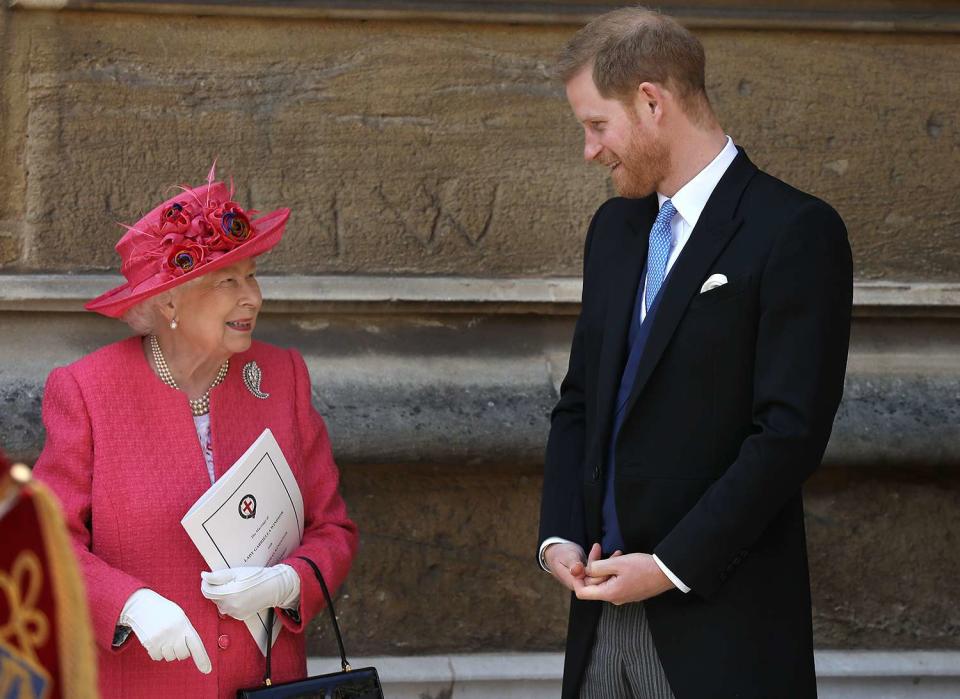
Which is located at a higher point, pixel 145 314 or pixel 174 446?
pixel 145 314

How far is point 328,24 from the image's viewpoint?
12.4 feet

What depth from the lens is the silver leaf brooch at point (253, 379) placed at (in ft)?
8.88

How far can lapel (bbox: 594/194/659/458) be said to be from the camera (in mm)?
2479

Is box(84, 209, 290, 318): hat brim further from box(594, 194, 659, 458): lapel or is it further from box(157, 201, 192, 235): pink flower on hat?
box(594, 194, 659, 458): lapel

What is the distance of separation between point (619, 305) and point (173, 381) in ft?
2.82

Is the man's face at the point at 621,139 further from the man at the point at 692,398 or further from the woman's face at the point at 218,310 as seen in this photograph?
the woman's face at the point at 218,310

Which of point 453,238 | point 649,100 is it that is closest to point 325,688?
point 649,100

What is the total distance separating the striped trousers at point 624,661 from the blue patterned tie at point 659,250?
56cm

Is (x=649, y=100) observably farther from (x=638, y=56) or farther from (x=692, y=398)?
(x=692, y=398)

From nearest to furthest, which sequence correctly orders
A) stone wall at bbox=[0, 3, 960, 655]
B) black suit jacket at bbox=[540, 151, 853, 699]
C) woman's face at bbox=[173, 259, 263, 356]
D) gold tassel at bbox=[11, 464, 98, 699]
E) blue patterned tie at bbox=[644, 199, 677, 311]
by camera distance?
gold tassel at bbox=[11, 464, 98, 699] < black suit jacket at bbox=[540, 151, 853, 699] < blue patterned tie at bbox=[644, 199, 677, 311] < woman's face at bbox=[173, 259, 263, 356] < stone wall at bbox=[0, 3, 960, 655]

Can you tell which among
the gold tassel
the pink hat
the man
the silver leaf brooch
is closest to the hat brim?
the pink hat

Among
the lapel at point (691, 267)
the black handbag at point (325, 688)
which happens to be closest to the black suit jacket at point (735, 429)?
the lapel at point (691, 267)

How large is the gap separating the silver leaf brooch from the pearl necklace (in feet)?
0.14

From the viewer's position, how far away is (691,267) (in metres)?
2.39
